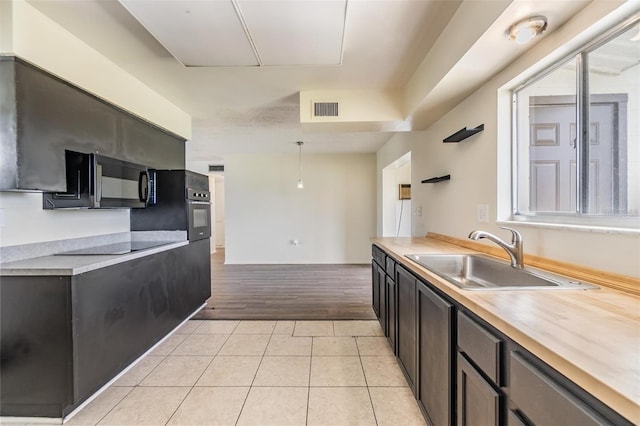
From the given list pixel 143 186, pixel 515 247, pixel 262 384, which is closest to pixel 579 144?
pixel 515 247

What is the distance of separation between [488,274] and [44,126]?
10.1ft

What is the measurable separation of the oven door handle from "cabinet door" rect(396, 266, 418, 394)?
259 centimetres

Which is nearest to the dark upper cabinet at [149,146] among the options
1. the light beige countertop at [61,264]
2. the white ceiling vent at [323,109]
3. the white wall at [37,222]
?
the white wall at [37,222]

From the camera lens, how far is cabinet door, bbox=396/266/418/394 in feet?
5.75

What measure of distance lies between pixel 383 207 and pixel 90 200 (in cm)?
500

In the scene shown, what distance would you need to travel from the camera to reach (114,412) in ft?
5.87

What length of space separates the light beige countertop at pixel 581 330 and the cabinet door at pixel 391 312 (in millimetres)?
1016

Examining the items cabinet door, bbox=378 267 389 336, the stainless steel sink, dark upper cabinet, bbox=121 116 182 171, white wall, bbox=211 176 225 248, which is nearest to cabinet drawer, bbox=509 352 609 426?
the stainless steel sink

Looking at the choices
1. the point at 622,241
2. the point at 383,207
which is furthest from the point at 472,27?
the point at 383,207

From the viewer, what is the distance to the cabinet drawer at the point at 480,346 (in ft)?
3.04

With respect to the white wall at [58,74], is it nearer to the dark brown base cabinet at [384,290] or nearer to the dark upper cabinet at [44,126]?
the dark upper cabinet at [44,126]

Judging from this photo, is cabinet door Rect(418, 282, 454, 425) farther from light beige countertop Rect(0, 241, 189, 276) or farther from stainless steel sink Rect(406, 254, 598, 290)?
light beige countertop Rect(0, 241, 189, 276)

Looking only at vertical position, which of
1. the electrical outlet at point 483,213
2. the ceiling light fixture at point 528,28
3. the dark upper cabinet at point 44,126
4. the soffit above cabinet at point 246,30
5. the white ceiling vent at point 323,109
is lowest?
the electrical outlet at point 483,213

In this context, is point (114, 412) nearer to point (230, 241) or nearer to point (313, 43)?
point (313, 43)
